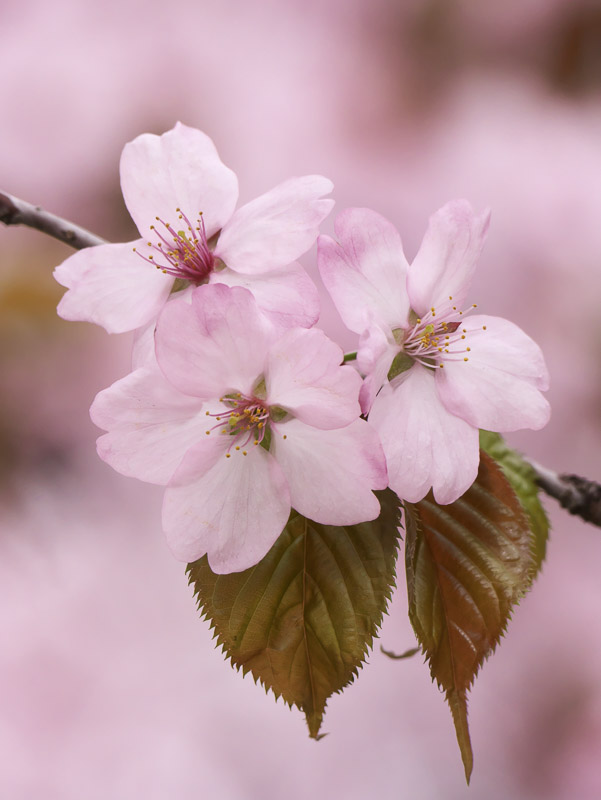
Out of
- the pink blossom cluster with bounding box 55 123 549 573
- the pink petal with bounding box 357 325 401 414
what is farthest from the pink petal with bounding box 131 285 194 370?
the pink petal with bounding box 357 325 401 414

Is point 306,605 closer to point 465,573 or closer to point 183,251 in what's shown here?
point 465,573

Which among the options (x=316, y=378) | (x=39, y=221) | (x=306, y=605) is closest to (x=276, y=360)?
(x=316, y=378)

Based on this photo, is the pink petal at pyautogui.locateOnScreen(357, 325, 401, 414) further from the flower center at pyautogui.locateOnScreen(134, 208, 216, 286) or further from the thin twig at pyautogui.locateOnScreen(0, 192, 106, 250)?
the thin twig at pyautogui.locateOnScreen(0, 192, 106, 250)

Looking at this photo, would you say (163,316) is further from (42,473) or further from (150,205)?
(42,473)

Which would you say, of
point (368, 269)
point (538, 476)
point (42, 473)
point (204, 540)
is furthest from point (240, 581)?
point (42, 473)

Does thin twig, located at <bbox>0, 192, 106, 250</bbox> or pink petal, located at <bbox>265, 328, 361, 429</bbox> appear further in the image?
thin twig, located at <bbox>0, 192, 106, 250</bbox>

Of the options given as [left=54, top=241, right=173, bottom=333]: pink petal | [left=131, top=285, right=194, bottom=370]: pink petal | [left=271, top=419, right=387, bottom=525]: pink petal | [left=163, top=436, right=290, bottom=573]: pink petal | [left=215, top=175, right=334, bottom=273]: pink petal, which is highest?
[left=215, top=175, right=334, bottom=273]: pink petal

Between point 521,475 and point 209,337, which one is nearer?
point 209,337
